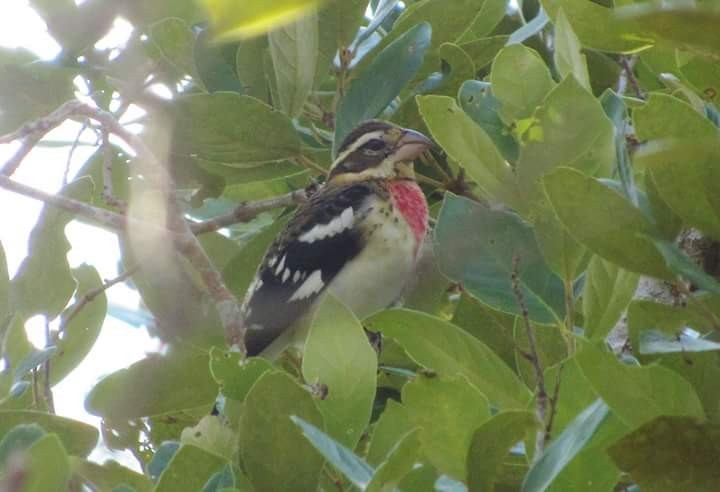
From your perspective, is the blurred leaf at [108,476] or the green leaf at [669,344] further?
the blurred leaf at [108,476]

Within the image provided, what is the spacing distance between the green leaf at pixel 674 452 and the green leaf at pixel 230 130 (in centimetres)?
167

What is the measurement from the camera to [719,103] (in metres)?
A: 2.18

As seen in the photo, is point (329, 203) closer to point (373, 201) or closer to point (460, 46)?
point (373, 201)

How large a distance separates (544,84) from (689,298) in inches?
24.3

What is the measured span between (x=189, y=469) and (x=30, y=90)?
1700 millimetres

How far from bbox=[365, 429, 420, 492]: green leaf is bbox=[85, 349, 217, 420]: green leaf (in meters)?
1.19

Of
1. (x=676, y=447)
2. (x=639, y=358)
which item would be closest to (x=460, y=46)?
(x=639, y=358)

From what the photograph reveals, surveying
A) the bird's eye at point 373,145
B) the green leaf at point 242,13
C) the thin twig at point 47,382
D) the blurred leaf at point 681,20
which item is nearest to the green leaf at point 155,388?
the thin twig at point 47,382

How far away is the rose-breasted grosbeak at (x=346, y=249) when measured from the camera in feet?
12.5

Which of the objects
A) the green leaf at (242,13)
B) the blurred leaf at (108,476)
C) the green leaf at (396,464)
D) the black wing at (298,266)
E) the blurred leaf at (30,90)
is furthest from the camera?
the black wing at (298,266)

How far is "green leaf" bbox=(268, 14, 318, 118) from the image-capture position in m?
2.77

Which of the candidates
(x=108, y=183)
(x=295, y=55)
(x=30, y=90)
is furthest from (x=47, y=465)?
(x=30, y=90)

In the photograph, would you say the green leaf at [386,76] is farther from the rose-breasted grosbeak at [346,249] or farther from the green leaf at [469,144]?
the green leaf at [469,144]

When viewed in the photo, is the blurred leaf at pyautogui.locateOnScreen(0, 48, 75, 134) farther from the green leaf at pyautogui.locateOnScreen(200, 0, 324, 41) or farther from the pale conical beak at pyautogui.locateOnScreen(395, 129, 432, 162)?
the green leaf at pyautogui.locateOnScreen(200, 0, 324, 41)
